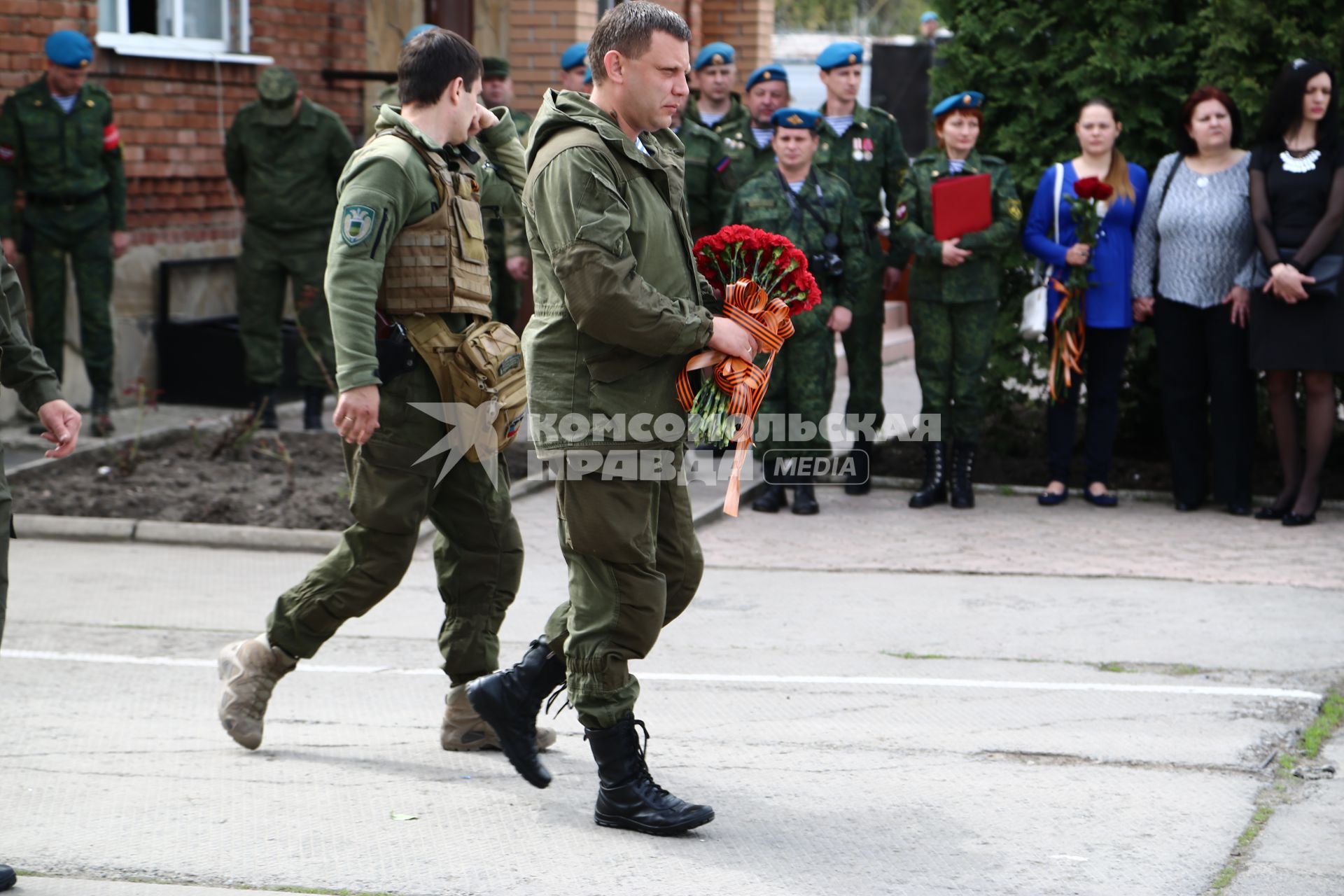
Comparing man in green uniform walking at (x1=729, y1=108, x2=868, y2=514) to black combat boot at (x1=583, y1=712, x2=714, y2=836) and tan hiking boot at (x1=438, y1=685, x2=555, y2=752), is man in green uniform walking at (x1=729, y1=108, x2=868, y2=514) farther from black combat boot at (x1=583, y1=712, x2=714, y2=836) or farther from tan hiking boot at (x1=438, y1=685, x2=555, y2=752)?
black combat boot at (x1=583, y1=712, x2=714, y2=836)

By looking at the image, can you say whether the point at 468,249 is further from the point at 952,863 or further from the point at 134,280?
the point at 134,280

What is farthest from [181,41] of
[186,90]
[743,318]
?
[743,318]

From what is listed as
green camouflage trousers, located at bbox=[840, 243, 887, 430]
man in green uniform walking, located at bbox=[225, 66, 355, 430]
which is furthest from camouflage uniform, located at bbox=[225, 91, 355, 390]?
green camouflage trousers, located at bbox=[840, 243, 887, 430]

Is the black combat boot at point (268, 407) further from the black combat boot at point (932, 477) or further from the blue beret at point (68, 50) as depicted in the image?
the black combat boot at point (932, 477)

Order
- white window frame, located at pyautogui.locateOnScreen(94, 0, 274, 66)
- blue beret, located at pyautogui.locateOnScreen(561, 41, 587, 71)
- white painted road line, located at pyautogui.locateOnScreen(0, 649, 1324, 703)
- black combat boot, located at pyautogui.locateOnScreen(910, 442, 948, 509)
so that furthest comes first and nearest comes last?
white window frame, located at pyautogui.locateOnScreen(94, 0, 274, 66)
blue beret, located at pyautogui.locateOnScreen(561, 41, 587, 71)
black combat boot, located at pyautogui.locateOnScreen(910, 442, 948, 509)
white painted road line, located at pyautogui.locateOnScreen(0, 649, 1324, 703)

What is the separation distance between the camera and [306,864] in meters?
4.08

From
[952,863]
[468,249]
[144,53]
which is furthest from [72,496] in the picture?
[952,863]

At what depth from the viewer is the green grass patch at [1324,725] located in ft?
16.4

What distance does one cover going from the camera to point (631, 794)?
433cm

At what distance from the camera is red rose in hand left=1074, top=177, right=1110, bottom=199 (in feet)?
27.9

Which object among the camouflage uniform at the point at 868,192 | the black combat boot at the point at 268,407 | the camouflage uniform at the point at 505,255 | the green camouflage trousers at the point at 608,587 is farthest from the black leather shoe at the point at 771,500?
the green camouflage trousers at the point at 608,587

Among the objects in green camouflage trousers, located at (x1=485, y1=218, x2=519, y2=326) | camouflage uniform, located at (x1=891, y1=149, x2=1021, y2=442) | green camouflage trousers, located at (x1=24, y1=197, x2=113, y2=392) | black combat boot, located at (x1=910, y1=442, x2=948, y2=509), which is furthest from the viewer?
green camouflage trousers, located at (x1=485, y1=218, x2=519, y2=326)

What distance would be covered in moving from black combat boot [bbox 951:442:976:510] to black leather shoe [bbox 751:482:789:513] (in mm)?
880

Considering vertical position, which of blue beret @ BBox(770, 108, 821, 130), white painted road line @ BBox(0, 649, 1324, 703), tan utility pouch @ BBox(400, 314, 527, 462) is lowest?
white painted road line @ BBox(0, 649, 1324, 703)
